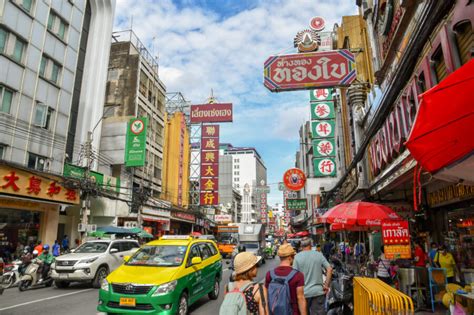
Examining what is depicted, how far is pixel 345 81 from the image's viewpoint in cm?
1180

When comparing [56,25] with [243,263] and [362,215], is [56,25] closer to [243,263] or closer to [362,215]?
[362,215]

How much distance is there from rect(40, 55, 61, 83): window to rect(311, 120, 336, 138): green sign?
1991 centimetres

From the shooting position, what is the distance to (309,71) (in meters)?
12.2

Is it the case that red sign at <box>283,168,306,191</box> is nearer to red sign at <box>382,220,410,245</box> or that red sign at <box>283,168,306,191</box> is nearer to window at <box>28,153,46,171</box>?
red sign at <box>382,220,410,245</box>

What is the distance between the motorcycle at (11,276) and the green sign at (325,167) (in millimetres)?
21888

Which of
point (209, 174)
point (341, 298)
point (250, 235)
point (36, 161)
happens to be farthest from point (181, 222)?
point (341, 298)

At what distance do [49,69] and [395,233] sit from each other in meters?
22.3

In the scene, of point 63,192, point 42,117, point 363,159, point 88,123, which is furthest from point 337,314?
point 88,123

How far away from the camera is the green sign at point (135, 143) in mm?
27734

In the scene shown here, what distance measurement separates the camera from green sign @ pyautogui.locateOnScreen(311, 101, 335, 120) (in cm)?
2845

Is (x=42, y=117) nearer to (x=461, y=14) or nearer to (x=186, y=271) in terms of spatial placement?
(x=186, y=271)

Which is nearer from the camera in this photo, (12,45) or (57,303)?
(57,303)

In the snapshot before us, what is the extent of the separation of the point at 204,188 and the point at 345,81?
29.7m

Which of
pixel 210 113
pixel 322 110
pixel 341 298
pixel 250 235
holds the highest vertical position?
pixel 210 113
